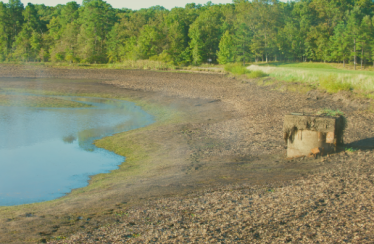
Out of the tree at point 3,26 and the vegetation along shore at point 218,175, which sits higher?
the tree at point 3,26

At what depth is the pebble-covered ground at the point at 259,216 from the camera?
5.20 m

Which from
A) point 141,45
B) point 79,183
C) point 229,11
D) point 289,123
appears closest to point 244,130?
point 289,123

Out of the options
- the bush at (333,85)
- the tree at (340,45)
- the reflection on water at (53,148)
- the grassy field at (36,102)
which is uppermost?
the tree at (340,45)

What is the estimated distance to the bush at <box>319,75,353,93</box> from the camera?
20939mm

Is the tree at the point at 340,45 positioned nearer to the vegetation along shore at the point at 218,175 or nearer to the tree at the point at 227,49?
the tree at the point at 227,49

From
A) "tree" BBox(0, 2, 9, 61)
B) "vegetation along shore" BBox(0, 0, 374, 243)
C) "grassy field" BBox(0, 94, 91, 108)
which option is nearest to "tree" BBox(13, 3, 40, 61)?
"tree" BBox(0, 2, 9, 61)

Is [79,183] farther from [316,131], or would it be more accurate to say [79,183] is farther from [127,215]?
[316,131]

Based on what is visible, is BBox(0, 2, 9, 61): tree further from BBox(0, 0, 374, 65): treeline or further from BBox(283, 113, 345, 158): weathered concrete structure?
BBox(283, 113, 345, 158): weathered concrete structure

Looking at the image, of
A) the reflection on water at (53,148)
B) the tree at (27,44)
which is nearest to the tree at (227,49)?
the tree at (27,44)

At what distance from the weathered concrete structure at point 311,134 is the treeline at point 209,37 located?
60.7m

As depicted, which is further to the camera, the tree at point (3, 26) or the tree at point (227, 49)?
the tree at point (3, 26)

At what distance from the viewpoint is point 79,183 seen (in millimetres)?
9984

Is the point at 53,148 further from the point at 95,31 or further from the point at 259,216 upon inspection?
the point at 95,31

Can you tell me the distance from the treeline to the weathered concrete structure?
6075cm
